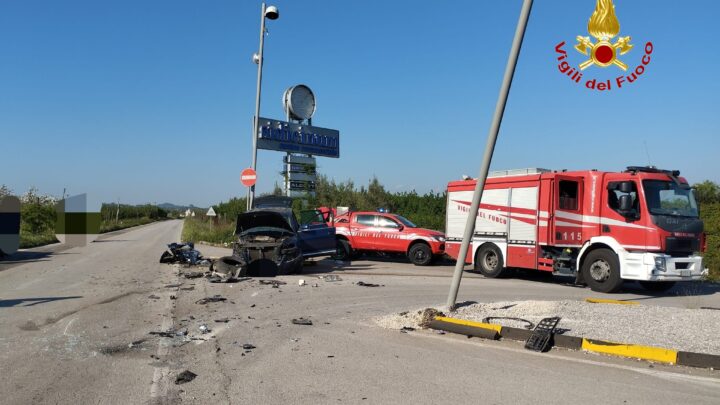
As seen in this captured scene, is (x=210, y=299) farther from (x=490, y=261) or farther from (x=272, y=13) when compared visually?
(x=272, y=13)

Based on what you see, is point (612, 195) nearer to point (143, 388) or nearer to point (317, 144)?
point (143, 388)

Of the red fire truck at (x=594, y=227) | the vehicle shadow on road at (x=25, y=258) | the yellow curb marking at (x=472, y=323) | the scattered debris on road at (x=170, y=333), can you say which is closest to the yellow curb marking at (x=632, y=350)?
the yellow curb marking at (x=472, y=323)

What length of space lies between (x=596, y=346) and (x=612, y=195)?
22.5 feet

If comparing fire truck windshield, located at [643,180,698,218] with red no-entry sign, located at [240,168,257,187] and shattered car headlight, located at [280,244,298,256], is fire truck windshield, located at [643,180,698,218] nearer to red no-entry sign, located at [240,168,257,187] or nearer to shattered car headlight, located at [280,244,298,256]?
shattered car headlight, located at [280,244,298,256]

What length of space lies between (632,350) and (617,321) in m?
1.48

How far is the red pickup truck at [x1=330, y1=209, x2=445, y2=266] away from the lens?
704 inches

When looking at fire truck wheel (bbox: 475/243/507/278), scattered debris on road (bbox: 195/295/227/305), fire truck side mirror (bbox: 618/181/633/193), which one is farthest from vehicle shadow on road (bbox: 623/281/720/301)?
scattered debris on road (bbox: 195/295/227/305)

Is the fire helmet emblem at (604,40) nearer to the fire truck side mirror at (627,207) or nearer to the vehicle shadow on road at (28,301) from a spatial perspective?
the fire truck side mirror at (627,207)

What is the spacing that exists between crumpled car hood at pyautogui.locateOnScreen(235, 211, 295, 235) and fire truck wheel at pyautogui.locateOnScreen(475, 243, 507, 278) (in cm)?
550

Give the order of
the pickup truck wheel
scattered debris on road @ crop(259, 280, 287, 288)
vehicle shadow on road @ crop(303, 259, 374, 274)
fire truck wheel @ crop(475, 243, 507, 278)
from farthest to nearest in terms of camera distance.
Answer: the pickup truck wheel < vehicle shadow on road @ crop(303, 259, 374, 274) < fire truck wheel @ crop(475, 243, 507, 278) < scattered debris on road @ crop(259, 280, 287, 288)

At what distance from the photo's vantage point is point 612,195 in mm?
12594

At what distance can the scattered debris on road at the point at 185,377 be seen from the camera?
17.5 ft

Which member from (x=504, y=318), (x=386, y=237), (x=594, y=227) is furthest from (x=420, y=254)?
(x=504, y=318)

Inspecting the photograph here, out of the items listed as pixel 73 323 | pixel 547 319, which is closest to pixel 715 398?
pixel 547 319
